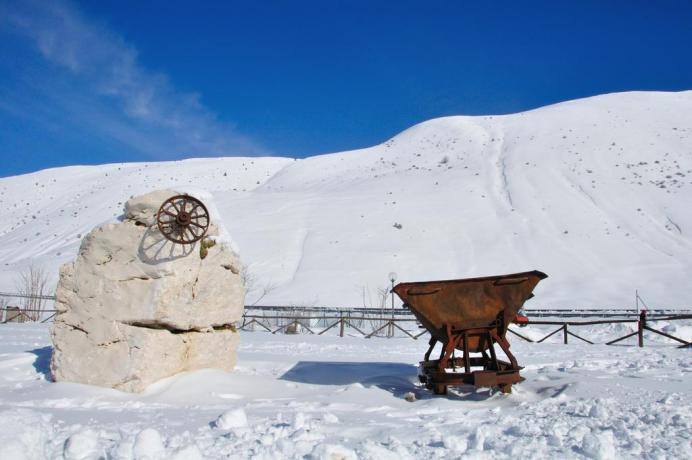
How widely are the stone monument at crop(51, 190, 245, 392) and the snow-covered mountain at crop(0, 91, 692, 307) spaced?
2165 centimetres

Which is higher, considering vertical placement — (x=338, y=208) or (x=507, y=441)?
(x=338, y=208)

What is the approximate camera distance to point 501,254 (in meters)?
37.2

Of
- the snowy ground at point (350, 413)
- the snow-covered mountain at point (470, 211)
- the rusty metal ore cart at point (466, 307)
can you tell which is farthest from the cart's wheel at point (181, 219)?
the snow-covered mountain at point (470, 211)

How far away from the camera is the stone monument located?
938 centimetres

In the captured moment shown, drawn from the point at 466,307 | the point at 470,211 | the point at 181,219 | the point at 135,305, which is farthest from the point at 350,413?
the point at 470,211

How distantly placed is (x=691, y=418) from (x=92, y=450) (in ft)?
20.4

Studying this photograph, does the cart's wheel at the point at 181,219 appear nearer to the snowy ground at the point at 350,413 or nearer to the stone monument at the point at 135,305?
the stone monument at the point at 135,305

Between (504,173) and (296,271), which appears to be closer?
(296,271)

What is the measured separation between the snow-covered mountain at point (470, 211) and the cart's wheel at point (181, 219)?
Answer: 21.9m

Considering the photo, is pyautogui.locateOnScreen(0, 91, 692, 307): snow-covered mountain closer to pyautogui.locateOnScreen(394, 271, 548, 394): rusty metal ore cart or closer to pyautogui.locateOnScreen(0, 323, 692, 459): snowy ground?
pyautogui.locateOnScreen(0, 323, 692, 459): snowy ground

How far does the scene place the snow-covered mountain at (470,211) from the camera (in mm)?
35125

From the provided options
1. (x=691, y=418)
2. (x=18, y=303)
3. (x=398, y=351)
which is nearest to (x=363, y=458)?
(x=691, y=418)

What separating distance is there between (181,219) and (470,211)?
126ft

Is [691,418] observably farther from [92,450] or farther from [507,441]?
[92,450]
